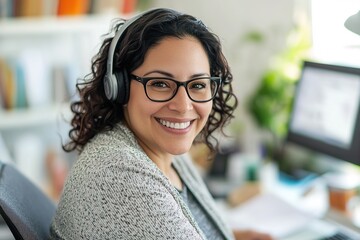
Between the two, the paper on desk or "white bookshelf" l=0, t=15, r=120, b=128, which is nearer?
the paper on desk

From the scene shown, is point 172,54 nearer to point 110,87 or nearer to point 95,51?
point 110,87

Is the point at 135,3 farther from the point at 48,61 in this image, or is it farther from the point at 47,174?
the point at 47,174

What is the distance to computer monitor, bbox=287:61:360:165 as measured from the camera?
1731mm

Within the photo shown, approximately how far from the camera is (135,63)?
115 centimetres

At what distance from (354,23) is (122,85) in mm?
582

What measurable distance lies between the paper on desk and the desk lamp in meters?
0.67

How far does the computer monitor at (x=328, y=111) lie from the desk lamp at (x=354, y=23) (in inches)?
16.0

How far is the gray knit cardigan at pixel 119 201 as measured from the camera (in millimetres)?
1007

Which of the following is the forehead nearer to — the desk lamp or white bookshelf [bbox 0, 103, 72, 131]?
the desk lamp

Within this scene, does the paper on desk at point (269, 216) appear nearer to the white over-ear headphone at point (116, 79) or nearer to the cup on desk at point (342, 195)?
the cup on desk at point (342, 195)

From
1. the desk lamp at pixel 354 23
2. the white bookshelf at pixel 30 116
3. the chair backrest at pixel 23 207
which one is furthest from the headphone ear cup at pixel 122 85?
the white bookshelf at pixel 30 116

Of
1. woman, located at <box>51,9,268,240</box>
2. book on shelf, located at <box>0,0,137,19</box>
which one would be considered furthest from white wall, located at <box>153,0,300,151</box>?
woman, located at <box>51,9,268,240</box>

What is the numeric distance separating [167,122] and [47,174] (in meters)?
1.49

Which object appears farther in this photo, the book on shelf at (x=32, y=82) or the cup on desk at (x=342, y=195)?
the book on shelf at (x=32, y=82)
